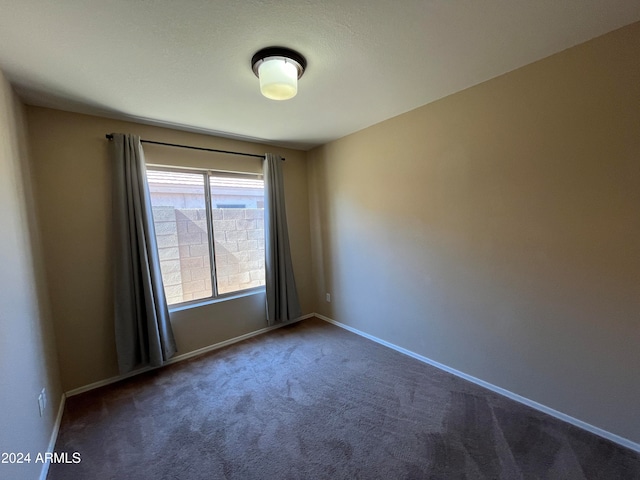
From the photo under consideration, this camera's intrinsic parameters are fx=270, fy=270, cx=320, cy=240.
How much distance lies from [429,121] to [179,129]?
249 centimetres

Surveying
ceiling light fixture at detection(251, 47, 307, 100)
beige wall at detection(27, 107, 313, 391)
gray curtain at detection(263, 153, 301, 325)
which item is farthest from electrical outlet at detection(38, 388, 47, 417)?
ceiling light fixture at detection(251, 47, 307, 100)

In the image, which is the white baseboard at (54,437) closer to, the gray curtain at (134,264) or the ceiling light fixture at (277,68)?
the gray curtain at (134,264)

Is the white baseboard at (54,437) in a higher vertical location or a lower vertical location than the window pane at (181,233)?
lower

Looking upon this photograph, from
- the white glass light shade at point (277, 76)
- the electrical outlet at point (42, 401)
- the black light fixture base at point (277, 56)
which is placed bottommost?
the electrical outlet at point (42, 401)

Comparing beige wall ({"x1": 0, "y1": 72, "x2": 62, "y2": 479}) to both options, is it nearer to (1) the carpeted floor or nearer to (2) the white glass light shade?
(1) the carpeted floor

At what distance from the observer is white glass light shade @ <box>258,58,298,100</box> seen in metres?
1.59

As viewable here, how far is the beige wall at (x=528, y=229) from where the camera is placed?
1598mm

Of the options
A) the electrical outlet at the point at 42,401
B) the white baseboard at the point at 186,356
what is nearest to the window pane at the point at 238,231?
the white baseboard at the point at 186,356

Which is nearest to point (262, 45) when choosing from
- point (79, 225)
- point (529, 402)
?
point (79, 225)

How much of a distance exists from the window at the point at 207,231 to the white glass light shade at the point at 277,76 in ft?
5.77

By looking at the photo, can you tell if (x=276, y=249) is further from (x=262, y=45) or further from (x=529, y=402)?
(x=529, y=402)

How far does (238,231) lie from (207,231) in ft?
1.24

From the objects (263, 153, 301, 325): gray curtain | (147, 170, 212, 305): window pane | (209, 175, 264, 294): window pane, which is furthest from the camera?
(263, 153, 301, 325): gray curtain

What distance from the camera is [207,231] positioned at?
3.13 metres
